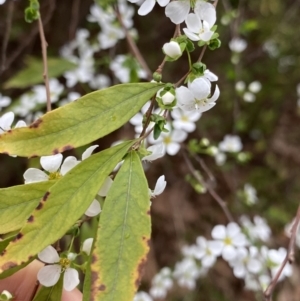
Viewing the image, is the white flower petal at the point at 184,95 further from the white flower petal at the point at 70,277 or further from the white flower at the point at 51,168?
the white flower petal at the point at 70,277

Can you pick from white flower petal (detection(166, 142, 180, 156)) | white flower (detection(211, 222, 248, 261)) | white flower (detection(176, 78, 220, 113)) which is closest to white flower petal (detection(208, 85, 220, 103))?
white flower (detection(176, 78, 220, 113))

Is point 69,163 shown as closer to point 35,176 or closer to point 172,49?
point 35,176

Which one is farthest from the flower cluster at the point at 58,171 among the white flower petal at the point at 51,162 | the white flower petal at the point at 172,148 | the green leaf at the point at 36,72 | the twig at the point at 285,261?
the green leaf at the point at 36,72

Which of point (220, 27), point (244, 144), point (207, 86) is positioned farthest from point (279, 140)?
point (207, 86)

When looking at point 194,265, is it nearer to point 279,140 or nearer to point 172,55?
point 279,140

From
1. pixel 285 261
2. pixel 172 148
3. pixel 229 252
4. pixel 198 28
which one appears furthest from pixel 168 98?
pixel 229 252

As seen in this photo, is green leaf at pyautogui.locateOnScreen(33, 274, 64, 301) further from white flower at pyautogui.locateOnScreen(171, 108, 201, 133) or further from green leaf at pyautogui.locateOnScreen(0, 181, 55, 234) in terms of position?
white flower at pyautogui.locateOnScreen(171, 108, 201, 133)
